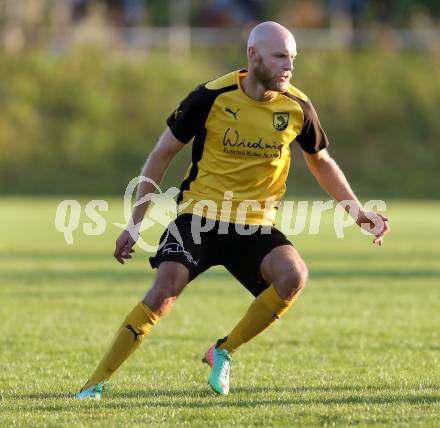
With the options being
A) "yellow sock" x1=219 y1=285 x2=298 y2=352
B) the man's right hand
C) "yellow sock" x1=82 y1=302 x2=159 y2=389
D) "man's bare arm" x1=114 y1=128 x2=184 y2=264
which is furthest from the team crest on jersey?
"yellow sock" x1=82 y1=302 x2=159 y2=389

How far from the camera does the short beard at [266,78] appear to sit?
6.16 meters

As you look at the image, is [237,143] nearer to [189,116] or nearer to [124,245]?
[189,116]

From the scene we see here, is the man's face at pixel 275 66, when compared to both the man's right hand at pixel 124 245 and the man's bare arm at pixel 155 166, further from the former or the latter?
the man's right hand at pixel 124 245

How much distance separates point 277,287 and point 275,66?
117 cm

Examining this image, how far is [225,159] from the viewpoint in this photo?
253 inches

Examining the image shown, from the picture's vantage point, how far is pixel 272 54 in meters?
6.13

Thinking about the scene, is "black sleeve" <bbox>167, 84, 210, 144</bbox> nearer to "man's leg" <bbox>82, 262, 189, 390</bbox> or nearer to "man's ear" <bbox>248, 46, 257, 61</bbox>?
"man's ear" <bbox>248, 46, 257, 61</bbox>

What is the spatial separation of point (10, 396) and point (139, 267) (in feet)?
30.4

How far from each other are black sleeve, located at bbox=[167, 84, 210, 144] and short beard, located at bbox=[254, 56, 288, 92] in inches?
11.8

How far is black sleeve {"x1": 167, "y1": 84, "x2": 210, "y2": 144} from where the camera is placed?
6.28 metres

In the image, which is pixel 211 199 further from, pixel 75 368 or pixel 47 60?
pixel 47 60

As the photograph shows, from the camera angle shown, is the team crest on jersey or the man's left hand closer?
the team crest on jersey

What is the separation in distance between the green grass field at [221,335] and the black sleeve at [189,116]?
54.8 inches

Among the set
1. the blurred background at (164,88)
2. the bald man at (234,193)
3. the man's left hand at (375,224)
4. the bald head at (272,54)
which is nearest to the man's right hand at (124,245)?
the bald man at (234,193)
